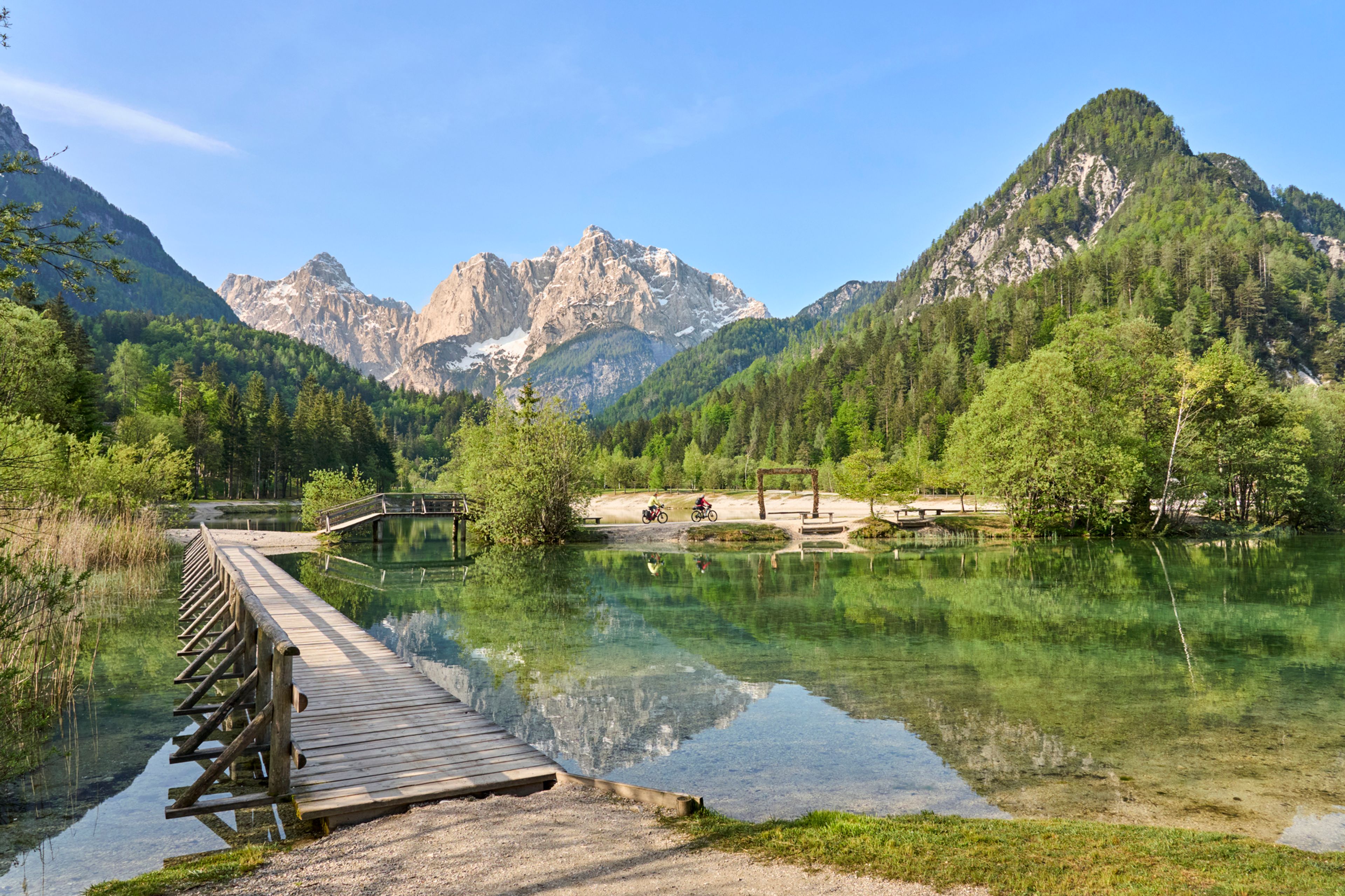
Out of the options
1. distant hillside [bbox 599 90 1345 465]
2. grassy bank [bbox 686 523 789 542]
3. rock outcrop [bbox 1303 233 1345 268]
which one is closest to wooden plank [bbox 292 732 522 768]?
grassy bank [bbox 686 523 789 542]

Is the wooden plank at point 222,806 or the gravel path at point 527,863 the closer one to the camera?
the gravel path at point 527,863

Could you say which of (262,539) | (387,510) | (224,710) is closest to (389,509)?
(387,510)

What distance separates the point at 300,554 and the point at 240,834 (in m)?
32.0

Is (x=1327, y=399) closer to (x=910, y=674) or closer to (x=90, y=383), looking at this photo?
(x=910, y=674)

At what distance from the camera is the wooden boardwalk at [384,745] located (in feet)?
22.8

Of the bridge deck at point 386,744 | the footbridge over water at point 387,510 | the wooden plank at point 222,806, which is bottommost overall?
the wooden plank at point 222,806

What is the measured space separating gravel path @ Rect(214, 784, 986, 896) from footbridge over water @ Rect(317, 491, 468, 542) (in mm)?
38547

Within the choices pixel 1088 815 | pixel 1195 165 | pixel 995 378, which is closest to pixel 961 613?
pixel 1088 815

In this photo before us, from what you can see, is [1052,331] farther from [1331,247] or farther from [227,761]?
[1331,247]

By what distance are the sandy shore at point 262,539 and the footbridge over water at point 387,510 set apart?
1.45 meters

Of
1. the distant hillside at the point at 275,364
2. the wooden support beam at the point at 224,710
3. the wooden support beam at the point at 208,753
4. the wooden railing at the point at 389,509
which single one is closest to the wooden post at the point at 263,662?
the wooden support beam at the point at 224,710

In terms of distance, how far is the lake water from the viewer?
7.70 m

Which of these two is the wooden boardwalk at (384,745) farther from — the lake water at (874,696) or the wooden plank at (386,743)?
the lake water at (874,696)

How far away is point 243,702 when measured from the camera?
35.8ft
